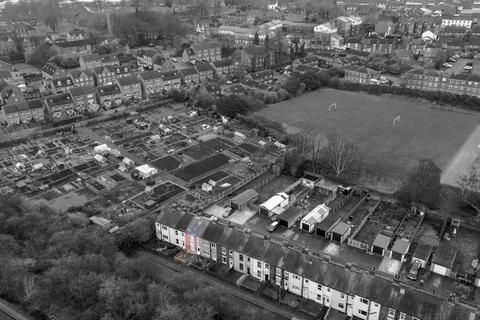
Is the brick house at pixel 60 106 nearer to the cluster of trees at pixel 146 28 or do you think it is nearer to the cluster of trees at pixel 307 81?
the cluster of trees at pixel 307 81

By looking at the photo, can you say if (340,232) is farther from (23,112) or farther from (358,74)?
(23,112)

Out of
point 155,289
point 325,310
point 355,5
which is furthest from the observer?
point 355,5

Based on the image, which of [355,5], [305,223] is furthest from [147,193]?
[355,5]

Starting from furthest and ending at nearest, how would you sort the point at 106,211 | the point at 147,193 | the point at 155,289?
the point at 147,193 → the point at 106,211 → the point at 155,289

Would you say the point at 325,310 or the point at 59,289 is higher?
the point at 59,289

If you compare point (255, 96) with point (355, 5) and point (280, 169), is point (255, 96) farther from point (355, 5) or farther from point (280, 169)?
point (355, 5)

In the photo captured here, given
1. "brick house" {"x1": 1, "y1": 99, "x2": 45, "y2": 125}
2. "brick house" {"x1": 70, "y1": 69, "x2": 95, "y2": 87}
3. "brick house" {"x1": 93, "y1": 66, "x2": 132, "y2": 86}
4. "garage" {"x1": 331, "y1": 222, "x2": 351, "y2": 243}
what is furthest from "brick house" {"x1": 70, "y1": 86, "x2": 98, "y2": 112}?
"garage" {"x1": 331, "y1": 222, "x2": 351, "y2": 243}
